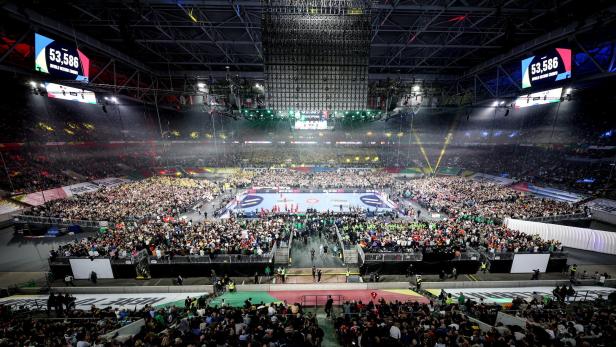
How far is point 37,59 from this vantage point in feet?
43.1

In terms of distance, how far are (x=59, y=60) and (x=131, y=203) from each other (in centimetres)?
1252

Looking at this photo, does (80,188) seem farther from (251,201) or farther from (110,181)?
(251,201)

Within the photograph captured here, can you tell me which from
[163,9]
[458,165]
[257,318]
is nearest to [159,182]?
[163,9]

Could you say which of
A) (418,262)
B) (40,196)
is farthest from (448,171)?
(40,196)

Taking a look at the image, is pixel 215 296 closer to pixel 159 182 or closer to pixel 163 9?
pixel 163 9

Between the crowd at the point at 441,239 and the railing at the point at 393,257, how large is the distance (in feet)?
1.02

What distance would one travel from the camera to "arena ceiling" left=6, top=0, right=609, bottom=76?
46.5 feet

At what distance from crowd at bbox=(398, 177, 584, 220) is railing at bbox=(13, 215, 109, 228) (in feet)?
97.5

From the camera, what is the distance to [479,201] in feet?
76.4

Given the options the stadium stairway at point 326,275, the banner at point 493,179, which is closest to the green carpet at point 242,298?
the stadium stairway at point 326,275

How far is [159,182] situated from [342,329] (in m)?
30.8

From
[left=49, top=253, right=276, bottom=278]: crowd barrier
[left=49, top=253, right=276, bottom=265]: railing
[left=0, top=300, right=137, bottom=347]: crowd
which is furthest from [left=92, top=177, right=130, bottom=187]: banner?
[left=0, top=300, right=137, bottom=347]: crowd

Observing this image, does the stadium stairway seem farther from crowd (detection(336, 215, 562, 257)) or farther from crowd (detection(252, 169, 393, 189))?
crowd (detection(252, 169, 393, 189))

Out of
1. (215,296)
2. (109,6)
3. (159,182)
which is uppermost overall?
(109,6)
